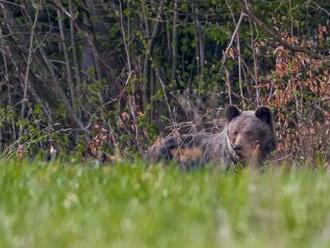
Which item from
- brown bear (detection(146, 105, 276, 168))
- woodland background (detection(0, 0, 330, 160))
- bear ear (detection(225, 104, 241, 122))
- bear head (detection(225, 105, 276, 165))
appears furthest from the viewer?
woodland background (detection(0, 0, 330, 160))

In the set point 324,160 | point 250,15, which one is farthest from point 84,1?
point 324,160

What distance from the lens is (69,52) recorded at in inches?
738

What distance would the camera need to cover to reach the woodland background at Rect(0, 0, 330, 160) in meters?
14.6

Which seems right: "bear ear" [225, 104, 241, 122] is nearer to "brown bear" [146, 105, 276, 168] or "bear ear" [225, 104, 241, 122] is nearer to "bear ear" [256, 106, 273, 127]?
"brown bear" [146, 105, 276, 168]

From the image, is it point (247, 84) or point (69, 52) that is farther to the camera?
point (69, 52)

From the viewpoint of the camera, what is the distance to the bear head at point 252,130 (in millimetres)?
12422

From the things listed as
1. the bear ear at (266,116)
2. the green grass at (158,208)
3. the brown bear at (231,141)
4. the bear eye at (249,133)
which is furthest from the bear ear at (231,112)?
the green grass at (158,208)

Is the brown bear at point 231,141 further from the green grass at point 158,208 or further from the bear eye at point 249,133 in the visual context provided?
the green grass at point 158,208

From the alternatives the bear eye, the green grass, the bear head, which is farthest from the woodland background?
the green grass

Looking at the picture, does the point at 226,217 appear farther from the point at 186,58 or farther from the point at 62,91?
the point at 186,58

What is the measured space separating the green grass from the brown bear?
15.0 feet

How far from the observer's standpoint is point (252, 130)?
1261 cm

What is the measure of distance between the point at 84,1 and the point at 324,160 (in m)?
6.86

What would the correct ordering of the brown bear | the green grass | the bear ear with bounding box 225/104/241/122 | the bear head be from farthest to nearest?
the bear ear with bounding box 225/104/241/122
the bear head
the brown bear
the green grass
